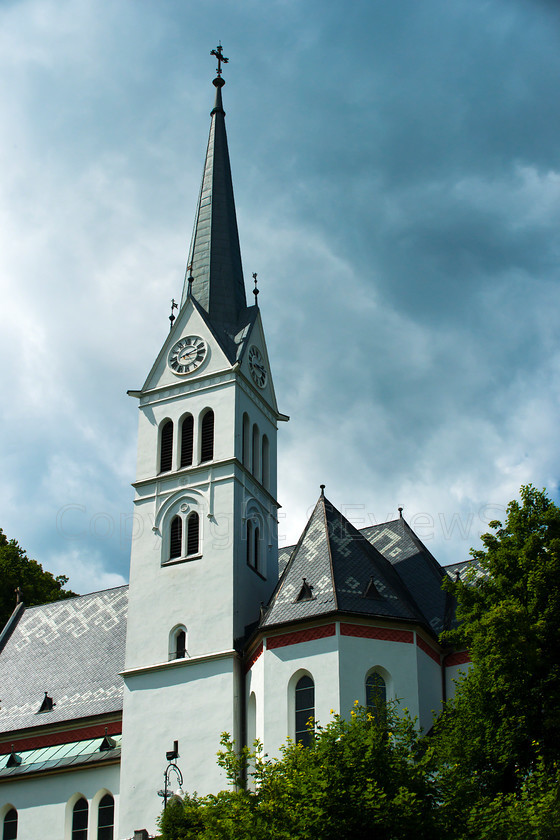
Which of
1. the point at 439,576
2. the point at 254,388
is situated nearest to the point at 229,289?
the point at 254,388

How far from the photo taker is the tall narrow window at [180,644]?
3934 cm

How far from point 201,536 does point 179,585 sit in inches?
84.4

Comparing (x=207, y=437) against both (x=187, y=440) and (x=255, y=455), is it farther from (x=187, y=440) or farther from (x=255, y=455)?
(x=255, y=455)

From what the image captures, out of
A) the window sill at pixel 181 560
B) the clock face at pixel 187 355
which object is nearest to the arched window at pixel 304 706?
the window sill at pixel 181 560

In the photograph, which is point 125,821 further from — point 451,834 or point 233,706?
point 451,834

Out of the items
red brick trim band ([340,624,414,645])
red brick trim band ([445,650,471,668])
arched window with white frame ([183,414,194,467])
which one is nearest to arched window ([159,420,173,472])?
arched window with white frame ([183,414,194,467])

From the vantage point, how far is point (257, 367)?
4772cm

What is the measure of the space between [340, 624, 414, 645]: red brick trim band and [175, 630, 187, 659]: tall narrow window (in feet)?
24.8

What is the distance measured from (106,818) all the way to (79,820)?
1370mm

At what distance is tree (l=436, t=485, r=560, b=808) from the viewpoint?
28.8m

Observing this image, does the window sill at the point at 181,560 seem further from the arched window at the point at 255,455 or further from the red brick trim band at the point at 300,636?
the red brick trim band at the point at 300,636

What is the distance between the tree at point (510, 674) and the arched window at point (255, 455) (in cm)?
1480

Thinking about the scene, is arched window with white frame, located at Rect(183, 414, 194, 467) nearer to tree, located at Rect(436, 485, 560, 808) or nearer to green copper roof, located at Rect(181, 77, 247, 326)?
Result: green copper roof, located at Rect(181, 77, 247, 326)

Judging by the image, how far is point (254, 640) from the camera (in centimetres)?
3669
